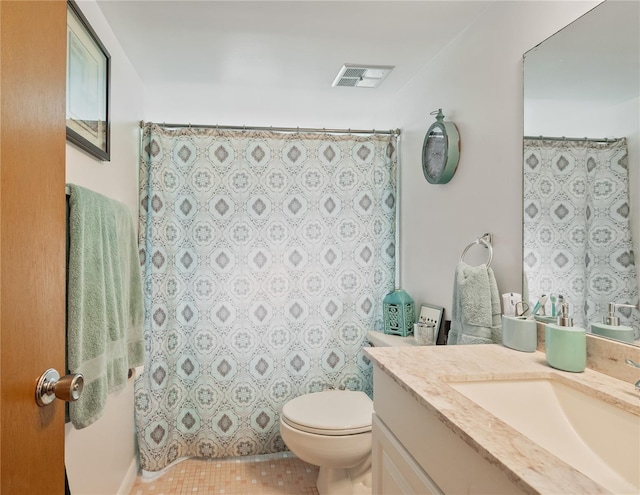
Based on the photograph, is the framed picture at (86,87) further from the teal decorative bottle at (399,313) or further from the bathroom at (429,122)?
the teal decorative bottle at (399,313)

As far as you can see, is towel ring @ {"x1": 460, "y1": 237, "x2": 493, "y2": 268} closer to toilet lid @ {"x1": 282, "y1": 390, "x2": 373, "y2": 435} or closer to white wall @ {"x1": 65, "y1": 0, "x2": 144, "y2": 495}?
toilet lid @ {"x1": 282, "y1": 390, "x2": 373, "y2": 435}

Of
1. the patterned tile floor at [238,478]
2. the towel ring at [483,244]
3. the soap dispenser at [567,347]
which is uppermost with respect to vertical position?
the towel ring at [483,244]

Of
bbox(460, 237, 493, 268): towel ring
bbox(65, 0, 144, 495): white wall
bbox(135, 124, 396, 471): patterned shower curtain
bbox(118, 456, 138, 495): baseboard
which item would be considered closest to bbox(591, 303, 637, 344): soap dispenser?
bbox(460, 237, 493, 268): towel ring

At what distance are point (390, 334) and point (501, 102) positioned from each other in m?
1.37

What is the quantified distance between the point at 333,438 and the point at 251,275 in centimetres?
104

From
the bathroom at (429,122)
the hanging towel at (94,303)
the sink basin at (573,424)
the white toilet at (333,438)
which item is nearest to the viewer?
the sink basin at (573,424)

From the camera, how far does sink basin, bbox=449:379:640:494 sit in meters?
0.85

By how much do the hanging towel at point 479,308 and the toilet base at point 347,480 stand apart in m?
0.97

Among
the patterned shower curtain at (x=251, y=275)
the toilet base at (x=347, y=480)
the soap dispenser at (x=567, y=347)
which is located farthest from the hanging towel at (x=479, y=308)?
the patterned shower curtain at (x=251, y=275)

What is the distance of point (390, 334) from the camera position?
8.09ft

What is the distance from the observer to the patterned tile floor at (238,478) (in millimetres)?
2242

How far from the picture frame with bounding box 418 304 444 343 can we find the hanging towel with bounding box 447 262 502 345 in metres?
0.47

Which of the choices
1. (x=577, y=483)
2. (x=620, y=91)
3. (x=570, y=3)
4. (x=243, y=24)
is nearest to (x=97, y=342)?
(x=577, y=483)

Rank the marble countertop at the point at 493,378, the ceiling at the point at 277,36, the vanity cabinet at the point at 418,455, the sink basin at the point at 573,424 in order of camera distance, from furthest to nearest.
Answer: the ceiling at the point at 277,36
the sink basin at the point at 573,424
the vanity cabinet at the point at 418,455
the marble countertop at the point at 493,378
